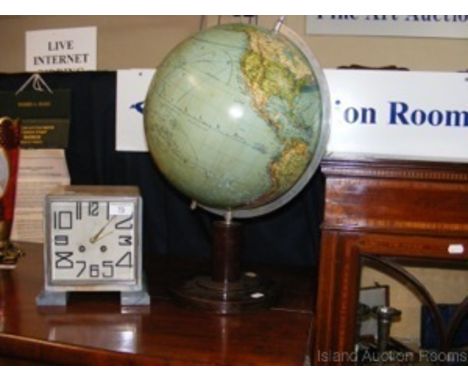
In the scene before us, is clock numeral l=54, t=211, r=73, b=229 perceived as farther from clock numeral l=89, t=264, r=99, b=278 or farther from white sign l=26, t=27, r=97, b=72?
white sign l=26, t=27, r=97, b=72

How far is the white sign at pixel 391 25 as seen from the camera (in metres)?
1.57

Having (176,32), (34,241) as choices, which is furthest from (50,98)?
(176,32)

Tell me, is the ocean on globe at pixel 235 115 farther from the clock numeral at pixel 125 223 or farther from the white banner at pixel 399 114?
the white banner at pixel 399 114

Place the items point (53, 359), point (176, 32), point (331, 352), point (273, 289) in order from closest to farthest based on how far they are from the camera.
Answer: point (53, 359) < point (331, 352) < point (273, 289) < point (176, 32)

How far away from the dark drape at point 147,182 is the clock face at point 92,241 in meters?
0.42

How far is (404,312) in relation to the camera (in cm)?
102

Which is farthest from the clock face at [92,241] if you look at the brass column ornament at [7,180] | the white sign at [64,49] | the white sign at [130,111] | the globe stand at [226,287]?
the white sign at [64,49]

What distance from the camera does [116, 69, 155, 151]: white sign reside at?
4.84 feet

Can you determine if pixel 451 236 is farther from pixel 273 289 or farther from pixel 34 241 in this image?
pixel 34 241

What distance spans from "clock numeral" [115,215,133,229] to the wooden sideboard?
0.39m

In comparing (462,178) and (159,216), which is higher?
(462,178)

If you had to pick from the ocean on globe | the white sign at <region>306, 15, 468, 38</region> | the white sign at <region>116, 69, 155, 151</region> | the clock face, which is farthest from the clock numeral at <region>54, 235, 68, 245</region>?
the white sign at <region>306, 15, 468, 38</region>

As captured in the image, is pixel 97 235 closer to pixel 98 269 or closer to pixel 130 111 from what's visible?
pixel 98 269

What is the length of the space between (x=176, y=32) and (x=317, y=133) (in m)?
1.03
